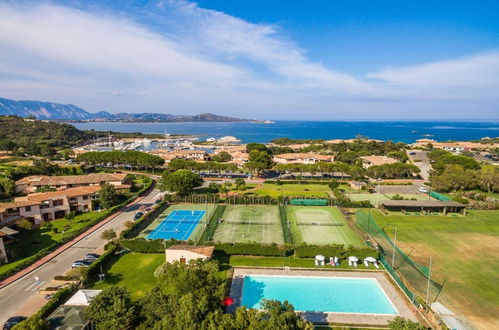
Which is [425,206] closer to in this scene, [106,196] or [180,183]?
[180,183]

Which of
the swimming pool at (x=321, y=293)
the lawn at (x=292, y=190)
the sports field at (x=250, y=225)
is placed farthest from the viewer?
the lawn at (x=292, y=190)

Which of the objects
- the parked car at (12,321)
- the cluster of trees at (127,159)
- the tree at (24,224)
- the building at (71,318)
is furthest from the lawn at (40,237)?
the cluster of trees at (127,159)

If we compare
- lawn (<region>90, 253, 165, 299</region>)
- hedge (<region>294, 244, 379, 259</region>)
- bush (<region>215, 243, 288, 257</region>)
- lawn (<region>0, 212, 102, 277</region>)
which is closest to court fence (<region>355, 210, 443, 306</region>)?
hedge (<region>294, 244, 379, 259</region>)

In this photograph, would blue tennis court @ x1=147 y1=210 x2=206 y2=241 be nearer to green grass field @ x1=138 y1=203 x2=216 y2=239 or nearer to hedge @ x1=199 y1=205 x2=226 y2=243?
green grass field @ x1=138 y1=203 x2=216 y2=239

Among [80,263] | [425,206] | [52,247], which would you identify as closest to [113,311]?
[80,263]

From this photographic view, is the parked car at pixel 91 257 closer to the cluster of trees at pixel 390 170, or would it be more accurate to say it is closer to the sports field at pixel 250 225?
the sports field at pixel 250 225

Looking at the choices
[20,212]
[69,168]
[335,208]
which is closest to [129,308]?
[20,212]
